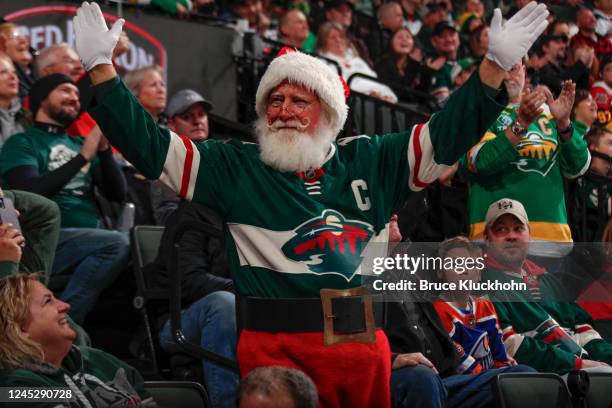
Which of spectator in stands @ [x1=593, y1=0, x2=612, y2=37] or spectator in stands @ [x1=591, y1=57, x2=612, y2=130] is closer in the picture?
spectator in stands @ [x1=591, y1=57, x2=612, y2=130]

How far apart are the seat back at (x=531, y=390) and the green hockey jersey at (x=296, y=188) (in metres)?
1.11

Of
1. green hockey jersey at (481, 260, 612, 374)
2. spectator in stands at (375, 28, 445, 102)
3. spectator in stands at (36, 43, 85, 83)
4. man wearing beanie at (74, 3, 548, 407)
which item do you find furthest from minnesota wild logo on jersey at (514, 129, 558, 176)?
spectator in stands at (375, 28, 445, 102)

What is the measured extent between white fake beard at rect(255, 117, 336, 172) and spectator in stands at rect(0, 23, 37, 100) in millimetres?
4119

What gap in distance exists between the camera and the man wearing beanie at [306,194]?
338 cm

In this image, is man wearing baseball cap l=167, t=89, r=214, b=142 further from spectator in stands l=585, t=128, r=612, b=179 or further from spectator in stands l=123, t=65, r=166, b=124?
spectator in stands l=585, t=128, r=612, b=179

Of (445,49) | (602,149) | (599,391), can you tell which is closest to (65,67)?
(602,149)

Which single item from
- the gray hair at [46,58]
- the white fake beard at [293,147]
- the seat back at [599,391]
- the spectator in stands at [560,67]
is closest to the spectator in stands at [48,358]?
the white fake beard at [293,147]

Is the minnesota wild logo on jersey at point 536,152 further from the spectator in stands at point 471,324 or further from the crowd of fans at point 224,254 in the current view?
the spectator in stands at point 471,324

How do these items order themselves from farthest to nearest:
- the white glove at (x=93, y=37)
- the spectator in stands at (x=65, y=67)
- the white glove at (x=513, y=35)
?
the spectator in stands at (x=65, y=67)
the white glove at (x=93, y=37)
the white glove at (x=513, y=35)

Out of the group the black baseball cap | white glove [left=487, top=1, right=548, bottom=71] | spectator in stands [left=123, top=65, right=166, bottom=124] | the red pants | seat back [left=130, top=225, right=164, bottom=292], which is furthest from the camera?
the black baseball cap

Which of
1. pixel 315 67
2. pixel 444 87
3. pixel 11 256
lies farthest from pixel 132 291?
pixel 444 87

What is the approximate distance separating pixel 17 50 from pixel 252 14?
13.1 ft

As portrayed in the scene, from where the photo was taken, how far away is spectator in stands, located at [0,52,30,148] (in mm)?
6457

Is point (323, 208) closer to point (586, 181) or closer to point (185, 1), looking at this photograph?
point (586, 181)
